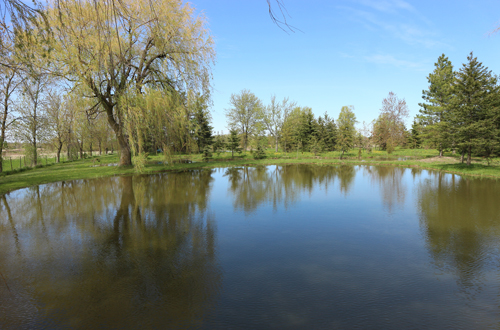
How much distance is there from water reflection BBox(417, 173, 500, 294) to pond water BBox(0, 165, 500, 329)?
4 cm

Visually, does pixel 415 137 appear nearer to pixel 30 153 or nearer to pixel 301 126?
pixel 301 126

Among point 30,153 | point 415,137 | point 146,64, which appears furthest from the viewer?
point 415,137

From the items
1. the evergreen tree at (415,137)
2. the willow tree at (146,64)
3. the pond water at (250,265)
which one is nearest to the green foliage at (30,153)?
the willow tree at (146,64)

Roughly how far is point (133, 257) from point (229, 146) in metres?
27.0

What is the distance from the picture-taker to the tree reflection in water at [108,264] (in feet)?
11.6

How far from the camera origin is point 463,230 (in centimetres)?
668

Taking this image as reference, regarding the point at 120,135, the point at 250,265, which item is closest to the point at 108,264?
the point at 250,265

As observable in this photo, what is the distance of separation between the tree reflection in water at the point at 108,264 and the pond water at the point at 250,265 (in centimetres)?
2

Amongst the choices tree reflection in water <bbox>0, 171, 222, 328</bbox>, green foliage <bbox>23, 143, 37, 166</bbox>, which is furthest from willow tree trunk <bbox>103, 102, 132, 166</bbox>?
green foliage <bbox>23, 143, 37, 166</bbox>

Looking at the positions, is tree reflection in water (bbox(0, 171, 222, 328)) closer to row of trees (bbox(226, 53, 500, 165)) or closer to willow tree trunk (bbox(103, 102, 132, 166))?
willow tree trunk (bbox(103, 102, 132, 166))

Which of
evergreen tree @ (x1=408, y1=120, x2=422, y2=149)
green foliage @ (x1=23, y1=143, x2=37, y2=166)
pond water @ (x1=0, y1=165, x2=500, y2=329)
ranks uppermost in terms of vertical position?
evergreen tree @ (x1=408, y1=120, x2=422, y2=149)

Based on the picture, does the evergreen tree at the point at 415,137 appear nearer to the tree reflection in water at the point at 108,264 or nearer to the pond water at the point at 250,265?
the pond water at the point at 250,265

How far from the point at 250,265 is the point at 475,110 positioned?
22335 millimetres

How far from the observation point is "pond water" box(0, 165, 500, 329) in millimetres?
3471
